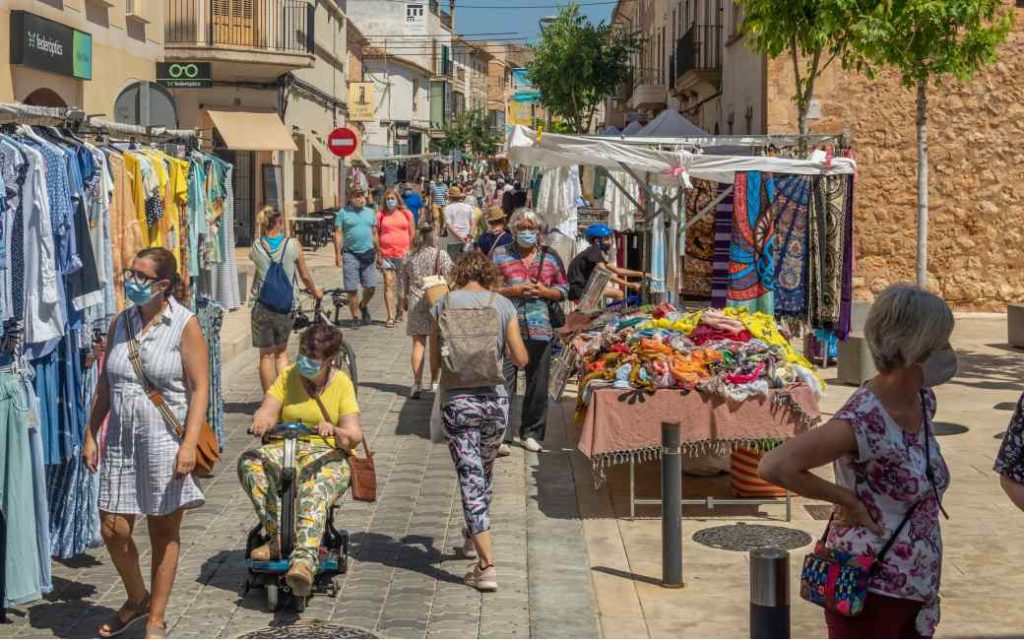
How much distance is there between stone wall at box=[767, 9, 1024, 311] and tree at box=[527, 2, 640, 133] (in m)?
34.3

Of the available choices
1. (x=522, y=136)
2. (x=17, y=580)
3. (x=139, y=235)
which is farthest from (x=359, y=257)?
(x=17, y=580)

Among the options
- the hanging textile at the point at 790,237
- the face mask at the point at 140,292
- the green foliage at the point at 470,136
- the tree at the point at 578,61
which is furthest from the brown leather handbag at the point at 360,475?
the green foliage at the point at 470,136

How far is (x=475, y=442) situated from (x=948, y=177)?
50.4ft

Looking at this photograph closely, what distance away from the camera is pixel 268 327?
1204 cm

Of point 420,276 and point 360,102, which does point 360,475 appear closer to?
point 420,276

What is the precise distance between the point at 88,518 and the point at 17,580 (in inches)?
51.3

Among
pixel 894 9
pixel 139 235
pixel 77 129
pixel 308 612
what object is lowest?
pixel 308 612

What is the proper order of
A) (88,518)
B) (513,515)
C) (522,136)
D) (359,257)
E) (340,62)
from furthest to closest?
(340,62) < (359,257) < (522,136) < (513,515) < (88,518)

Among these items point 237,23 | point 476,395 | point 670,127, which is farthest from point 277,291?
point 237,23

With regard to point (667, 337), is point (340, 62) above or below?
A: above

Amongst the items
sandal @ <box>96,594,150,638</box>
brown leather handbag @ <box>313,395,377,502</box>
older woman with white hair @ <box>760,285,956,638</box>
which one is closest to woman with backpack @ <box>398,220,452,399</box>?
brown leather handbag @ <box>313,395,377,502</box>

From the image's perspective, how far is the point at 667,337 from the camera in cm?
950

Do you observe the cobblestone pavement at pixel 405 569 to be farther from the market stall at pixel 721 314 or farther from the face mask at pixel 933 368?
the face mask at pixel 933 368

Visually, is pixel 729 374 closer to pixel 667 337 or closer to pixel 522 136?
pixel 667 337
